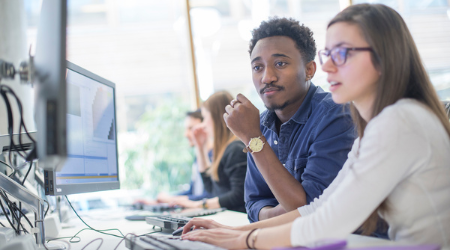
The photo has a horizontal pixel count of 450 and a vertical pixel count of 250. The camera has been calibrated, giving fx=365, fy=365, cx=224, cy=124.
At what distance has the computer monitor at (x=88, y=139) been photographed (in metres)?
1.23


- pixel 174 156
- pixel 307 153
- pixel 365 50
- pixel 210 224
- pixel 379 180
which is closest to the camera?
pixel 379 180

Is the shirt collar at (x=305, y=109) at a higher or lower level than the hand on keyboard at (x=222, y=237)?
higher

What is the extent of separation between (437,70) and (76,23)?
3.63 metres

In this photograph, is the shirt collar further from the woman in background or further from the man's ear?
the woman in background

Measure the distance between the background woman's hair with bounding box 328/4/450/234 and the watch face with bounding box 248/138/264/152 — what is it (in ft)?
1.52

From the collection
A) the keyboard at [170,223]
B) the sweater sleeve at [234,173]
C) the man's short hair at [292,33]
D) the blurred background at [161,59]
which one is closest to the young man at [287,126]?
the man's short hair at [292,33]

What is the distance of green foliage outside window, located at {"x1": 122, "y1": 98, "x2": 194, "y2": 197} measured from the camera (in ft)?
12.7

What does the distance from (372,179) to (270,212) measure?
0.64 meters

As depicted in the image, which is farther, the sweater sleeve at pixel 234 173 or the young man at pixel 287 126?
the sweater sleeve at pixel 234 173

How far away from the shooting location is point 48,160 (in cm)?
78

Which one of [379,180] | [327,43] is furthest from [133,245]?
[327,43]

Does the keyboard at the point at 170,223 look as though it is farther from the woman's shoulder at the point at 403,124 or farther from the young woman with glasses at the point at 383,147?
the woman's shoulder at the point at 403,124

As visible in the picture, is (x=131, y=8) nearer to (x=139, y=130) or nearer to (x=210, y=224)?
(x=139, y=130)

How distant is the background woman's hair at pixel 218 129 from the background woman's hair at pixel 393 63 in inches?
70.3
